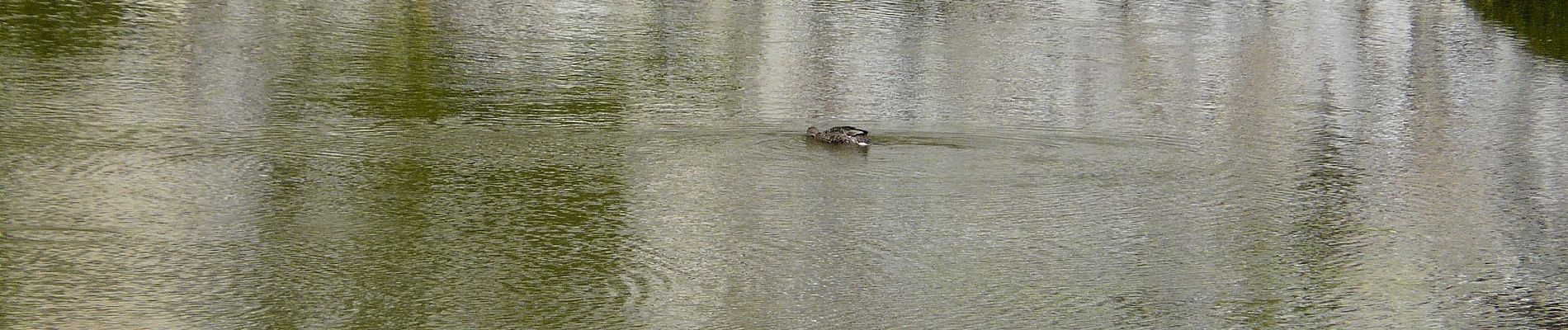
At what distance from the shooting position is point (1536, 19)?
11062 millimetres

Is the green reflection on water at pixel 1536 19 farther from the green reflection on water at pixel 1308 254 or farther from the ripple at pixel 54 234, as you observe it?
the ripple at pixel 54 234

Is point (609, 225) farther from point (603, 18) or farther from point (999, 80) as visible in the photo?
point (603, 18)

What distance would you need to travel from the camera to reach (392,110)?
21.5ft

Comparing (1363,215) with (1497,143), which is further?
(1497,143)

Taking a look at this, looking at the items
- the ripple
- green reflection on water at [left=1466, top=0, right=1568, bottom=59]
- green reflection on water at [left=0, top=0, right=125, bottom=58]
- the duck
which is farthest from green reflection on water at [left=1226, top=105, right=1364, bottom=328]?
green reflection on water at [left=0, top=0, right=125, bottom=58]

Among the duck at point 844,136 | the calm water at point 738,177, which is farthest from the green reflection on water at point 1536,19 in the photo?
the duck at point 844,136

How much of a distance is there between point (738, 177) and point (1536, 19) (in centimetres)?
704

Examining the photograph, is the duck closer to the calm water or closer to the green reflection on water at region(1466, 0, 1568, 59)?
the calm water

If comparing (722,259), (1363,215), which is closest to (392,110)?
(722,259)

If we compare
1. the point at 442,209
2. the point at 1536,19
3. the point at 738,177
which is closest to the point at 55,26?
the point at 442,209

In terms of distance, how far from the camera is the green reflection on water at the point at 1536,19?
32.6ft

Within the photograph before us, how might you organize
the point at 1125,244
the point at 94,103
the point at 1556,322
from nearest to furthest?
the point at 1556,322
the point at 1125,244
the point at 94,103

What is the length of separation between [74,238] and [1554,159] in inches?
187

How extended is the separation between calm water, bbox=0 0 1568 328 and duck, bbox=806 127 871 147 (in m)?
0.05
